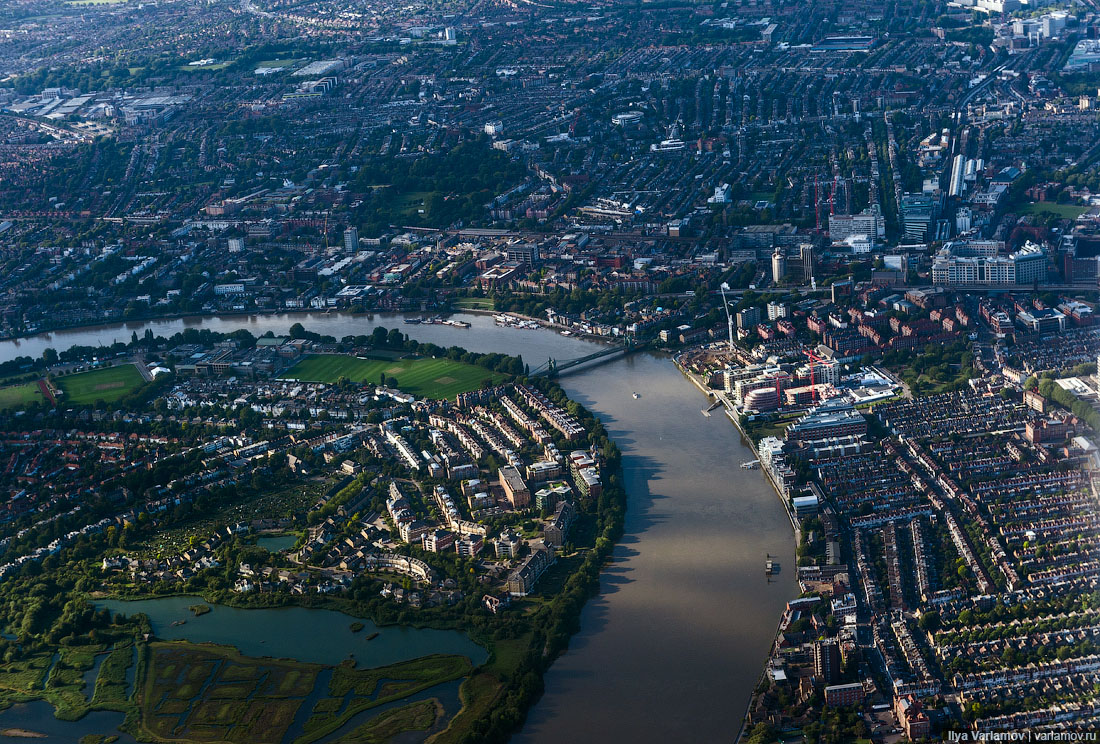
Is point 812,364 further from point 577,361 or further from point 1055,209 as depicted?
point 1055,209

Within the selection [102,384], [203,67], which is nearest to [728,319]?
[102,384]

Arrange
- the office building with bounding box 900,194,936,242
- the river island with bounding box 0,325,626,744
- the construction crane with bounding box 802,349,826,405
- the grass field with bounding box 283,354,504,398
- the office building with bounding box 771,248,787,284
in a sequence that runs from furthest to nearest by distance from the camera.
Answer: the office building with bounding box 900,194,936,242, the office building with bounding box 771,248,787,284, the grass field with bounding box 283,354,504,398, the construction crane with bounding box 802,349,826,405, the river island with bounding box 0,325,626,744

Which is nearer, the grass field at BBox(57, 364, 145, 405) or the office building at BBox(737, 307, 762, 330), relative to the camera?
the grass field at BBox(57, 364, 145, 405)

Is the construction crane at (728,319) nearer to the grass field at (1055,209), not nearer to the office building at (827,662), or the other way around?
the grass field at (1055,209)

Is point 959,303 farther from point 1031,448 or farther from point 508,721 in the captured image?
point 508,721

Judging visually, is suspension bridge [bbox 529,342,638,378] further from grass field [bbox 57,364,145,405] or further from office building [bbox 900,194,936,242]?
office building [bbox 900,194,936,242]

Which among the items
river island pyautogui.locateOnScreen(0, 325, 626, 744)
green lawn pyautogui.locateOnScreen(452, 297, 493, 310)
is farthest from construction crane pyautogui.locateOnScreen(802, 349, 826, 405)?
green lawn pyautogui.locateOnScreen(452, 297, 493, 310)
